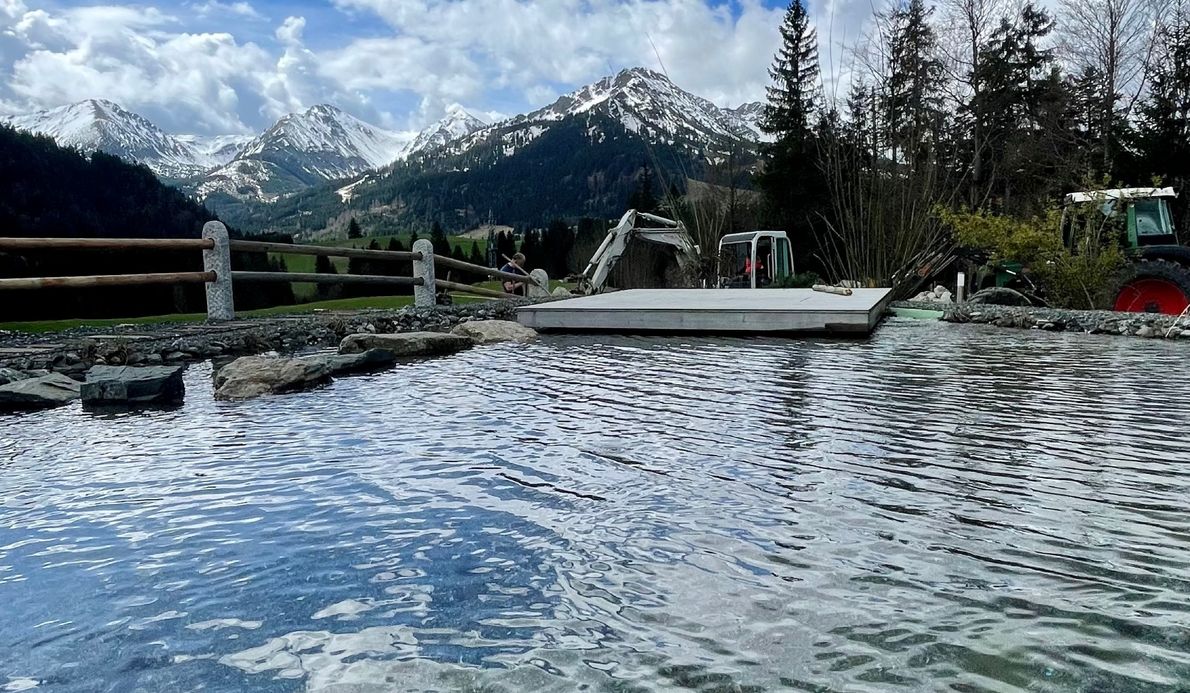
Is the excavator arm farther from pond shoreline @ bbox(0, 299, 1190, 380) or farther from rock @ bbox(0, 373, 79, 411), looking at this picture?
rock @ bbox(0, 373, 79, 411)

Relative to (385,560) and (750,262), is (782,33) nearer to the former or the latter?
(750,262)

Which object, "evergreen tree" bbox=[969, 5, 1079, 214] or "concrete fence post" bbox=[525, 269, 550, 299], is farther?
"evergreen tree" bbox=[969, 5, 1079, 214]

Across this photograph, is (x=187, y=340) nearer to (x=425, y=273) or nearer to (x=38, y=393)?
(x=38, y=393)

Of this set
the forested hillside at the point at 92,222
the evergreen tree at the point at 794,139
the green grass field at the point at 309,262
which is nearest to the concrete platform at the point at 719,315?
the evergreen tree at the point at 794,139

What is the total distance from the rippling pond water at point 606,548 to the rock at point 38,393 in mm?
458

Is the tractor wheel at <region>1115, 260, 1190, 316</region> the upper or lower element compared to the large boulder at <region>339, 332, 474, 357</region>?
upper

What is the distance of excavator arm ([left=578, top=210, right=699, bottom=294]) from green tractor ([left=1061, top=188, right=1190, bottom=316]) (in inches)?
397

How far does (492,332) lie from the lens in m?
8.52

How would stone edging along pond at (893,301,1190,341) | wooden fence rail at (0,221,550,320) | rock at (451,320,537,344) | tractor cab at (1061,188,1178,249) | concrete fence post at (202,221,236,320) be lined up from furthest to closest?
tractor cab at (1061,188,1178,249) < rock at (451,320,537,344) < concrete fence post at (202,221,236,320) < stone edging along pond at (893,301,1190,341) < wooden fence rail at (0,221,550,320)

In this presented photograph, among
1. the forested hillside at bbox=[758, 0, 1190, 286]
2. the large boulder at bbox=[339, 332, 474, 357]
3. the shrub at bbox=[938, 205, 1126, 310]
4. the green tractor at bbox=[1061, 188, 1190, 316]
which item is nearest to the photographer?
the large boulder at bbox=[339, 332, 474, 357]

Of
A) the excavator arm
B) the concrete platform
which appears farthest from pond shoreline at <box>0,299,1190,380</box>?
the excavator arm

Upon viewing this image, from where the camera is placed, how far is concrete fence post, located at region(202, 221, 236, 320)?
26.2 ft

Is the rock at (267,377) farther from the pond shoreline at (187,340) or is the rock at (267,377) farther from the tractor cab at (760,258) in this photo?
the tractor cab at (760,258)

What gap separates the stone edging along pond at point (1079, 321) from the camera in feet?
24.6
